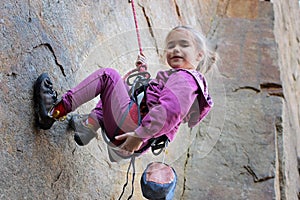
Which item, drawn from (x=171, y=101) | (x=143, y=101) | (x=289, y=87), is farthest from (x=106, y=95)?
(x=289, y=87)

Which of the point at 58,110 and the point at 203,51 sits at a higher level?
the point at 58,110

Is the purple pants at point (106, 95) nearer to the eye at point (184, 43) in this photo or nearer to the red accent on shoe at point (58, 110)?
the red accent on shoe at point (58, 110)

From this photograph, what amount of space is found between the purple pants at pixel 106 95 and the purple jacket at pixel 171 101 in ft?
0.37

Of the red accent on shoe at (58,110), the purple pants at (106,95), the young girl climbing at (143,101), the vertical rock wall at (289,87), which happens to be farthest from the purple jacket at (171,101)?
the vertical rock wall at (289,87)

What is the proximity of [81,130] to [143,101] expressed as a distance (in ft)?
1.11

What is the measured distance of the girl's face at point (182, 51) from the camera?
1980mm

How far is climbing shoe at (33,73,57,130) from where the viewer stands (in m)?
1.83

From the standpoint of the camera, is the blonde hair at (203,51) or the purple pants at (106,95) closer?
the purple pants at (106,95)

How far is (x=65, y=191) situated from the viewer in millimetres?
2033

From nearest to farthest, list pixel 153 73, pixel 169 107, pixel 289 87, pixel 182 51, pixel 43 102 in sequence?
pixel 169 107
pixel 43 102
pixel 182 51
pixel 153 73
pixel 289 87

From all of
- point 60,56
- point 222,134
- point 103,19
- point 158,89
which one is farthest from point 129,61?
point 222,134

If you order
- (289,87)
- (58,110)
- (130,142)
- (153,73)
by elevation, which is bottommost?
(289,87)

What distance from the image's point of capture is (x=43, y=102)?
1.84m

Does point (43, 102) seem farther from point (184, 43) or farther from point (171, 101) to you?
point (184, 43)
